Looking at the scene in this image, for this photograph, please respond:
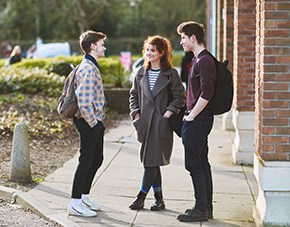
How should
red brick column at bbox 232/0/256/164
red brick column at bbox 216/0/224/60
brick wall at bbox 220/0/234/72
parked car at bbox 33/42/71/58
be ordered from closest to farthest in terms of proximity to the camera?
1. red brick column at bbox 232/0/256/164
2. brick wall at bbox 220/0/234/72
3. red brick column at bbox 216/0/224/60
4. parked car at bbox 33/42/71/58

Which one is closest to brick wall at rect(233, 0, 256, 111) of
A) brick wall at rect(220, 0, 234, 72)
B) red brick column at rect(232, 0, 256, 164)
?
red brick column at rect(232, 0, 256, 164)

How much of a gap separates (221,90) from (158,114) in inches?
31.3

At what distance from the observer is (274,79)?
5984 millimetres

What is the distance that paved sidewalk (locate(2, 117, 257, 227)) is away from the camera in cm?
662

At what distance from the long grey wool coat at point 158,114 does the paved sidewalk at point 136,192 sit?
2.06 ft

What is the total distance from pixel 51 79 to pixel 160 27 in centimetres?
3766

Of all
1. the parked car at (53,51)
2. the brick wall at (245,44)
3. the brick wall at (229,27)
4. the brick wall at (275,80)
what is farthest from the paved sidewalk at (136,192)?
the parked car at (53,51)

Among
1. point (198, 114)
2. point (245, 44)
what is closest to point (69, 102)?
point (198, 114)

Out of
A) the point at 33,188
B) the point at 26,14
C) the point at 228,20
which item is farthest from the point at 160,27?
the point at 33,188

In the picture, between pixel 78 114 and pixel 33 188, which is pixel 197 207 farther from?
pixel 33 188

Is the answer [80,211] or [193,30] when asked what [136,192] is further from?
[193,30]

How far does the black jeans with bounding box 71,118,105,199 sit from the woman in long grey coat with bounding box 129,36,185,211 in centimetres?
47

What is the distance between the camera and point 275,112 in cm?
601

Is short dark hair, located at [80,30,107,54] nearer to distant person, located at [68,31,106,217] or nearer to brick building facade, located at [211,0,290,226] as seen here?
distant person, located at [68,31,106,217]
